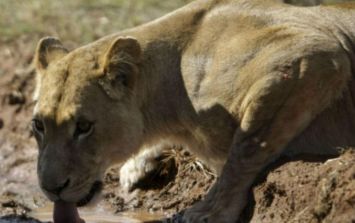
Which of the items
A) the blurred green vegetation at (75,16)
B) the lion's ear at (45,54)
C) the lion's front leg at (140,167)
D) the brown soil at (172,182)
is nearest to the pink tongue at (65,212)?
the brown soil at (172,182)

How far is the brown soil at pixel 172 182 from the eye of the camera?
7.80 m

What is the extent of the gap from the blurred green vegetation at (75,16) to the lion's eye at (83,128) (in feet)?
11.8

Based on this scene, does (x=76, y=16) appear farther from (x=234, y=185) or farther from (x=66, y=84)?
(x=234, y=185)

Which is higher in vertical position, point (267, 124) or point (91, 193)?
point (267, 124)

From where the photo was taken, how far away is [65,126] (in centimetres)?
852

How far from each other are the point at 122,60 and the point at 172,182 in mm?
1871

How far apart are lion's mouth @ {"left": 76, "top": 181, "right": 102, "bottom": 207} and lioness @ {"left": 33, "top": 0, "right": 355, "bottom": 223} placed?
0.02 meters

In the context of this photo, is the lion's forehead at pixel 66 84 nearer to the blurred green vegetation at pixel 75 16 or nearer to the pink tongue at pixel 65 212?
the pink tongue at pixel 65 212

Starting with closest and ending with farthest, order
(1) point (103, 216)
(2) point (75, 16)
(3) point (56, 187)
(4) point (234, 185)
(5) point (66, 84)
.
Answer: (3) point (56, 187), (4) point (234, 185), (5) point (66, 84), (1) point (103, 216), (2) point (75, 16)

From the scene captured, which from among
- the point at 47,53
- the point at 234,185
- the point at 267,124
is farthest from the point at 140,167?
the point at 267,124

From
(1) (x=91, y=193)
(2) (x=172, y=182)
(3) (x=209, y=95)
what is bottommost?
(2) (x=172, y=182)

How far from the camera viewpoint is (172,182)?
10.3 meters

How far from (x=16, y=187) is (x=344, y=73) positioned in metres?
3.58

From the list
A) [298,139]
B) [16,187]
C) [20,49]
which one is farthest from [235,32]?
[20,49]
